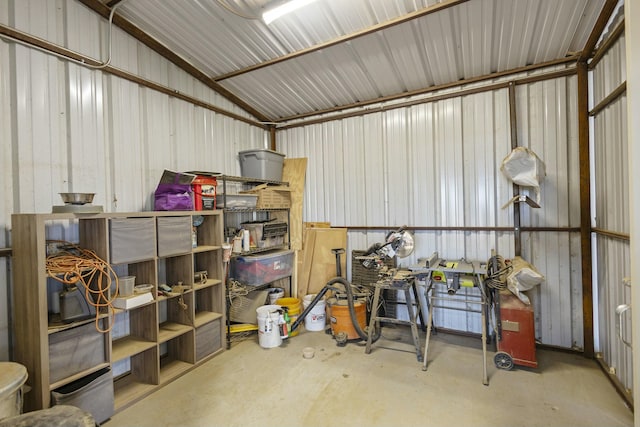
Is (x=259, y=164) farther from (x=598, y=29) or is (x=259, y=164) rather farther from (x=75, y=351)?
(x=598, y=29)

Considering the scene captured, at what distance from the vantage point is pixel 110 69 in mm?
2676

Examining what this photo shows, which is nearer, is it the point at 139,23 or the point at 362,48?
the point at 139,23

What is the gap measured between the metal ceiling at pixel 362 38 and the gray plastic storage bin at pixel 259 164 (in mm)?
850

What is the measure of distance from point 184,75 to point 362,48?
1993 mm

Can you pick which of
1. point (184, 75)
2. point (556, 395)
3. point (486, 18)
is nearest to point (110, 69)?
point (184, 75)

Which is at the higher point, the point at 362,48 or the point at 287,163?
the point at 362,48

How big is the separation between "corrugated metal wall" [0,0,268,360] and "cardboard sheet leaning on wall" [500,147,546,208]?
331 cm

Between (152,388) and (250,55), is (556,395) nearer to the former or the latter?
(152,388)

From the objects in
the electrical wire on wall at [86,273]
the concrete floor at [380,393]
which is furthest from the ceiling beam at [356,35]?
the concrete floor at [380,393]

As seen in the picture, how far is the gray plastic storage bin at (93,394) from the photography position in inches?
78.8

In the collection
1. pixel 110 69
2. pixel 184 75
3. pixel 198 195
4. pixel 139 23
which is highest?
pixel 139 23

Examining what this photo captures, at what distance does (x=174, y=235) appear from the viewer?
2709mm

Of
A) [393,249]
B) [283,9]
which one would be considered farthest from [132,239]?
[393,249]

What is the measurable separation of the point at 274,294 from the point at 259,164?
5.68ft
